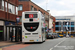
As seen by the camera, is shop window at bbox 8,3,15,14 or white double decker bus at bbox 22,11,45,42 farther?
shop window at bbox 8,3,15,14

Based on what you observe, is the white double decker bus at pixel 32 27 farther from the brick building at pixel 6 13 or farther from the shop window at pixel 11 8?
the shop window at pixel 11 8

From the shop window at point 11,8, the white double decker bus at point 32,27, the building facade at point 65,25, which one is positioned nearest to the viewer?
the white double decker bus at point 32,27

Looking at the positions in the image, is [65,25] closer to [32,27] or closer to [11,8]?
[11,8]

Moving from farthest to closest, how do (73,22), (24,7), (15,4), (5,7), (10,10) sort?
(73,22) < (24,7) < (15,4) < (10,10) < (5,7)

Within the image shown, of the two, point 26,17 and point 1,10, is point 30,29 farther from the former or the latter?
point 1,10

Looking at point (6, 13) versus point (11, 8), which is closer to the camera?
point (6, 13)

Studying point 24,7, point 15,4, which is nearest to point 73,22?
point 24,7

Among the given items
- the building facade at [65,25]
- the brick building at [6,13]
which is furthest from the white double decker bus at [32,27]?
the building facade at [65,25]

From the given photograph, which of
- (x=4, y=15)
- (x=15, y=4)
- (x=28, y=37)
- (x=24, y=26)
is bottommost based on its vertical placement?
(x=28, y=37)

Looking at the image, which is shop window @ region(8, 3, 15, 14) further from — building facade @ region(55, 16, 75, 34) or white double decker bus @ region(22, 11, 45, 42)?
building facade @ region(55, 16, 75, 34)

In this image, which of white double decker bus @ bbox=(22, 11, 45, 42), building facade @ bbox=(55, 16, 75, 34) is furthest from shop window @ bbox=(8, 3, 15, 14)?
building facade @ bbox=(55, 16, 75, 34)

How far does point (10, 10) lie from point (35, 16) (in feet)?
26.4

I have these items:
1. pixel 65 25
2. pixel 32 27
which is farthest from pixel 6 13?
pixel 65 25

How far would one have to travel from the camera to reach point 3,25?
96.9ft
